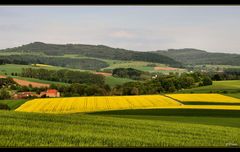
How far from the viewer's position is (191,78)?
60.7 meters

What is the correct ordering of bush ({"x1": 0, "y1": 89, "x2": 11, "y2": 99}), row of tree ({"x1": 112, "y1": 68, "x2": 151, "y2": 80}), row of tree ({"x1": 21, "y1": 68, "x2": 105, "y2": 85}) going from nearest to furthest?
bush ({"x1": 0, "y1": 89, "x2": 11, "y2": 99})
row of tree ({"x1": 21, "y1": 68, "x2": 105, "y2": 85})
row of tree ({"x1": 112, "y1": 68, "x2": 151, "y2": 80})

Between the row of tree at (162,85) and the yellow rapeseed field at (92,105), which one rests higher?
the yellow rapeseed field at (92,105)

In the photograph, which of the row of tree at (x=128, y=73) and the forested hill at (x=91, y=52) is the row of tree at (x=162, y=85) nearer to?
the row of tree at (x=128, y=73)

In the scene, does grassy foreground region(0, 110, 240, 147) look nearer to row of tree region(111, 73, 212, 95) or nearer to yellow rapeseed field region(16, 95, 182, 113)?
yellow rapeseed field region(16, 95, 182, 113)

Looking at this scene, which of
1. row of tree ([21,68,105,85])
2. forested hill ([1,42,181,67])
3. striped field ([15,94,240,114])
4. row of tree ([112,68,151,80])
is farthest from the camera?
forested hill ([1,42,181,67])

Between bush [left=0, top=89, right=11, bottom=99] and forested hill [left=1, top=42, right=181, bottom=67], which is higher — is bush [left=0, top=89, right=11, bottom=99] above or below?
Answer: below

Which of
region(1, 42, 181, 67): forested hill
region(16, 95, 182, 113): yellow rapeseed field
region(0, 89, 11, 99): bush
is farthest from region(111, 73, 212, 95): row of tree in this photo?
region(1, 42, 181, 67): forested hill

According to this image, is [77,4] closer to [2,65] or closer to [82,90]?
[82,90]

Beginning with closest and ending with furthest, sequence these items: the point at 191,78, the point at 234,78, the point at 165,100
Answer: the point at 165,100, the point at 191,78, the point at 234,78

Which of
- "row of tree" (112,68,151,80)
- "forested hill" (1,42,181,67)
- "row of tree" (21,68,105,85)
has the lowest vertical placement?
"row of tree" (112,68,151,80)

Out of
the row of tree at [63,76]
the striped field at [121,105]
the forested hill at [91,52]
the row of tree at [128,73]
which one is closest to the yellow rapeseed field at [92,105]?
the striped field at [121,105]

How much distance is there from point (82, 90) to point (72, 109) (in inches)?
743

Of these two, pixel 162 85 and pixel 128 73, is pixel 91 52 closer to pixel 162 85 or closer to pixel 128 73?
pixel 128 73
